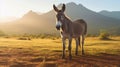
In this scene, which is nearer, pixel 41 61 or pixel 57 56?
pixel 41 61

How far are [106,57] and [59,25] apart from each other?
4403 mm

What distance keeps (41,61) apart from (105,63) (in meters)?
3.46

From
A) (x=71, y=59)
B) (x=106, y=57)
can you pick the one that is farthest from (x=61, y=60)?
(x=106, y=57)

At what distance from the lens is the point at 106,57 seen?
17188 millimetres

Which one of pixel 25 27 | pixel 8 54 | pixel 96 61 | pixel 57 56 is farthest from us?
pixel 25 27

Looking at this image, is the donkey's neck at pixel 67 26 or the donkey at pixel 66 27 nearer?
the donkey at pixel 66 27

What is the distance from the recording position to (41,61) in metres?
15.8

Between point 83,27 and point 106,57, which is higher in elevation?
point 83,27

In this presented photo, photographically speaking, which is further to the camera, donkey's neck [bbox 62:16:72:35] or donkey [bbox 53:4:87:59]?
donkey's neck [bbox 62:16:72:35]

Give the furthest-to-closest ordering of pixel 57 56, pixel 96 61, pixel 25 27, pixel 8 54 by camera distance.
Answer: pixel 25 27, pixel 8 54, pixel 57 56, pixel 96 61

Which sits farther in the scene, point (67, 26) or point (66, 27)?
point (67, 26)

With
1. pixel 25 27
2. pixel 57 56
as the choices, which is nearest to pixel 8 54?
pixel 57 56

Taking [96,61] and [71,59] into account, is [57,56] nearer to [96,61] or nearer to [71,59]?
[71,59]

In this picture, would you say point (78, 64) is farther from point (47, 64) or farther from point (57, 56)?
point (57, 56)
